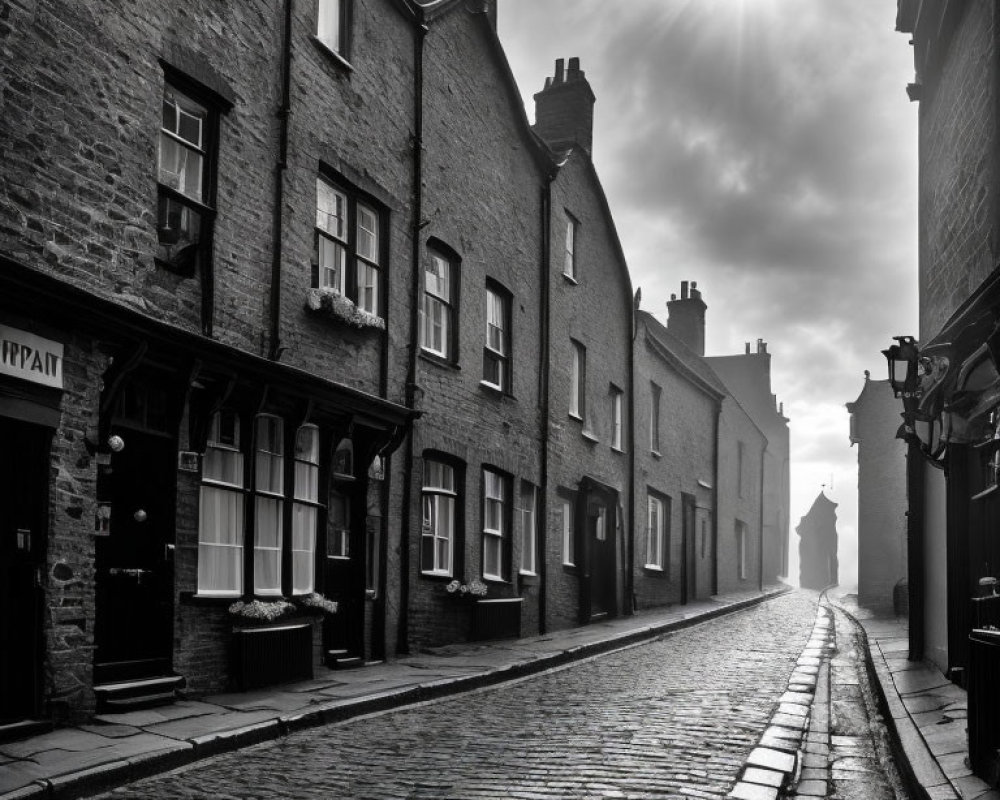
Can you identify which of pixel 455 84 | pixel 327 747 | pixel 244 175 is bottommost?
pixel 327 747

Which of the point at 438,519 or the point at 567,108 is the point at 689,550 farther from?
the point at 438,519

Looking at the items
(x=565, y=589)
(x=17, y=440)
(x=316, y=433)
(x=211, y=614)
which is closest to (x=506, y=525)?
(x=565, y=589)

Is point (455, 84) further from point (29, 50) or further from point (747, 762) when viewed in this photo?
point (747, 762)

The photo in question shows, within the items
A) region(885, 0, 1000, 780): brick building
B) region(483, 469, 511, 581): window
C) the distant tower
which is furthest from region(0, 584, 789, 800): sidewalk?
the distant tower

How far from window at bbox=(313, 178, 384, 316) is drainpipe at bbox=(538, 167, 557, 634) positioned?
251 inches

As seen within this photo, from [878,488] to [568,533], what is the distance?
73.1ft

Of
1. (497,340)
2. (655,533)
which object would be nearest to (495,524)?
(497,340)

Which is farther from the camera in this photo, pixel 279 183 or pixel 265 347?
pixel 279 183

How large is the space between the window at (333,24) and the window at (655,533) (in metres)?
16.4

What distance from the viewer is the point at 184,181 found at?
11086 millimetres

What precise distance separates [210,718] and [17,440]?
8.76 feet

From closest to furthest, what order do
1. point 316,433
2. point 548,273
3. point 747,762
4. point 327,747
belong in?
point 747,762 < point 327,747 < point 316,433 < point 548,273

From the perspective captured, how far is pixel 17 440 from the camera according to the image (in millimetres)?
8742

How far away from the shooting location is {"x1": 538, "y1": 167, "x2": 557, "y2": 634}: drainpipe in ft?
66.3
